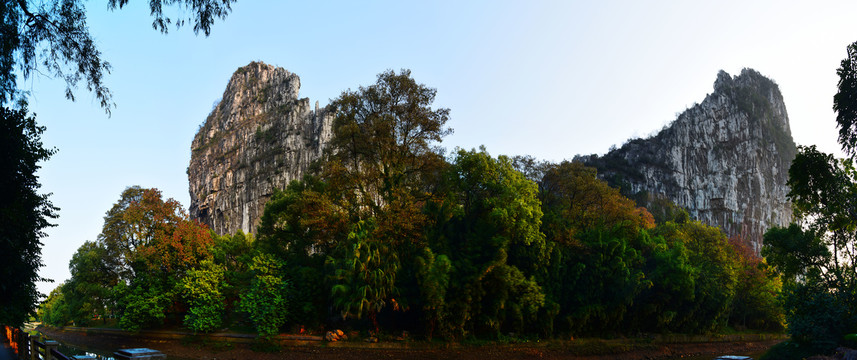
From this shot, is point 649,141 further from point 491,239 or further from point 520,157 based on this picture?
point 491,239

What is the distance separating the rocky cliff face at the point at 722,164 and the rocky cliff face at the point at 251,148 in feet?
174

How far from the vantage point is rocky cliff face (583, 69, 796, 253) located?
79312 mm

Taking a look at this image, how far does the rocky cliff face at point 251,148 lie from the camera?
87.0 metres

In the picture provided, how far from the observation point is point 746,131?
81.6 metres

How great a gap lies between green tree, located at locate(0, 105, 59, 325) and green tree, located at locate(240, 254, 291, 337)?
10.1 m

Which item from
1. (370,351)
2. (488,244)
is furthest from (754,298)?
(370,351)

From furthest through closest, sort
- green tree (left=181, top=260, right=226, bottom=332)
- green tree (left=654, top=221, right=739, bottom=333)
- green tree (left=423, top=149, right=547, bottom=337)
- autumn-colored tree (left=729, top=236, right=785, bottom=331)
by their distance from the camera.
Result: autumn-colored tree (left=729, top=236, right=785, bottom=331)
green tree (left=654, top=221, right=739, bottom=333)
green tree (left=181, top=260, right=226, bottom=332)
green tree (left=423, top=149, right=547, bottom=337)

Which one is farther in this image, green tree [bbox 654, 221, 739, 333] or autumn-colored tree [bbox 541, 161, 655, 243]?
green tree [bbox 654, 221, 739, 333]

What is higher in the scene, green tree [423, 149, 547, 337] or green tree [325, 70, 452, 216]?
green tree [325, 70, 452, 216]

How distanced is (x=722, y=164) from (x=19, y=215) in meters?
91.3

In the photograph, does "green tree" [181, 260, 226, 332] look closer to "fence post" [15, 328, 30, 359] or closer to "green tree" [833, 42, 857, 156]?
"fence post" [15, 328, 30, 359]

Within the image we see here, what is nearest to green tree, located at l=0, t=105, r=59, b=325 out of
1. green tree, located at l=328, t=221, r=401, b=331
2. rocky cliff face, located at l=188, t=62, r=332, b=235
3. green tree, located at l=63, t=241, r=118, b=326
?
green tree, located at l=328, t=221, r=401, b=331

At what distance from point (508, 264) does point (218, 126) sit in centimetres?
8703

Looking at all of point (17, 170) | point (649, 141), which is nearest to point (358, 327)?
point (17, 170)
